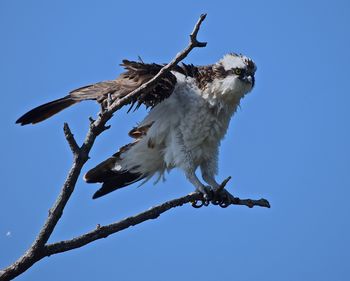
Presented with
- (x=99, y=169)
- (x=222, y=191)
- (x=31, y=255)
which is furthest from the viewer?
(x=99, y=169)

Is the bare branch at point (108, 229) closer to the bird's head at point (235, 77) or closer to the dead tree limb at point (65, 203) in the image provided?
the dead tree limb at point (65, 203)

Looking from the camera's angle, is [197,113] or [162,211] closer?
[162,211]

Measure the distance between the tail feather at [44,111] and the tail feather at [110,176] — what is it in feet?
3.30

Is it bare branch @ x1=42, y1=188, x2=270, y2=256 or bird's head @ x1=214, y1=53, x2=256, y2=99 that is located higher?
bird's head @ x1=214, y1=53, x2=256, y2=99

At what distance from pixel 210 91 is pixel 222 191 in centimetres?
92

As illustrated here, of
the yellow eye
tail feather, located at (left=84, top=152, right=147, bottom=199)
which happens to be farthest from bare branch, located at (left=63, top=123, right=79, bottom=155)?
the yellow eye

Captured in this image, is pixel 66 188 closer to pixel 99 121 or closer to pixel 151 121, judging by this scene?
pixel 99 121

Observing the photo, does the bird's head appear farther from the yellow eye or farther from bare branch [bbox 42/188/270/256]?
bare branch [bbox 42/188/270/256]

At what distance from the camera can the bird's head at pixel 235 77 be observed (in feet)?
18.6

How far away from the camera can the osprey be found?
557 centimetres

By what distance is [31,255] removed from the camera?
4102 millimetres

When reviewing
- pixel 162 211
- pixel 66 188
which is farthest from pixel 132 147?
pixel 66 188

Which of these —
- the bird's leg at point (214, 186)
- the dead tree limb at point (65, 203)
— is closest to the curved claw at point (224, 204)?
the bird's leg at point (214, 186)

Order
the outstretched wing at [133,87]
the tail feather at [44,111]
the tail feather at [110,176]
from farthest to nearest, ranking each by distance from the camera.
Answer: the tail feather at [110,176] → the outstretched wing at [133,87] → the tail feather at [44,111]
